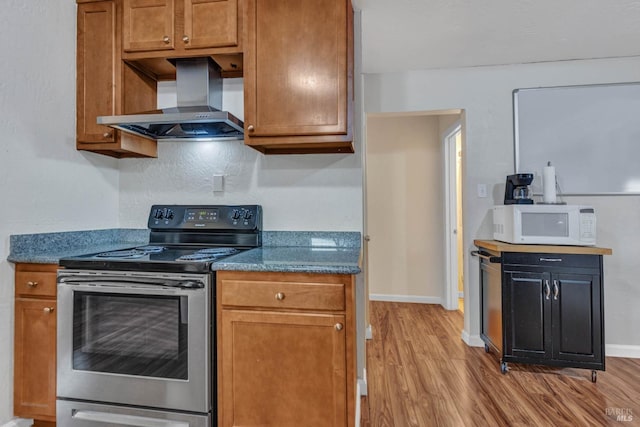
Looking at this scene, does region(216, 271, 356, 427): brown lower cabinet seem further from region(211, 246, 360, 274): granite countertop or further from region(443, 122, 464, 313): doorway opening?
region(443, 122, 464, 313): doorway opening

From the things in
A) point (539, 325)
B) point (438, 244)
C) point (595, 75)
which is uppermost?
point (595, 75)

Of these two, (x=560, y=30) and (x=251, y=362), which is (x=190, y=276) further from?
(x=560, y=30)

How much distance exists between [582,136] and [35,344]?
390cm

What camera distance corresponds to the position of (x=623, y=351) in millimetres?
2633

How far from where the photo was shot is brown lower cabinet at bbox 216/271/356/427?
1375 millimetres

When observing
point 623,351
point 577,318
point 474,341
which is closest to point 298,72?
point 577,318

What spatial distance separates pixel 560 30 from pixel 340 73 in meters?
1.74

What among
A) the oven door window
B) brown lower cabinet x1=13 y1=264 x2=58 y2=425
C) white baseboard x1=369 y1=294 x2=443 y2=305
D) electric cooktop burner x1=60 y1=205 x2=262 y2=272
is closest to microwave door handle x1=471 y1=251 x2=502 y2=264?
white baseboard x1=369 y1=294 x2=443 y2=305

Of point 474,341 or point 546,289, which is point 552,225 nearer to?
point 546,289

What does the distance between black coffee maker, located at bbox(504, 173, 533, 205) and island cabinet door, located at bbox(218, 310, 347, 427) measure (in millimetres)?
1845

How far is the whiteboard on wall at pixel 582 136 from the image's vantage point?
8.62ft

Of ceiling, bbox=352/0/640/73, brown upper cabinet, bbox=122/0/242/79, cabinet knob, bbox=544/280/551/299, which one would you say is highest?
ceiling, bbox=352/0/640/73

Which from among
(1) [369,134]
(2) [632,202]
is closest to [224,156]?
(1) [369,134]

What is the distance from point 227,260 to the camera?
4.87 feet
